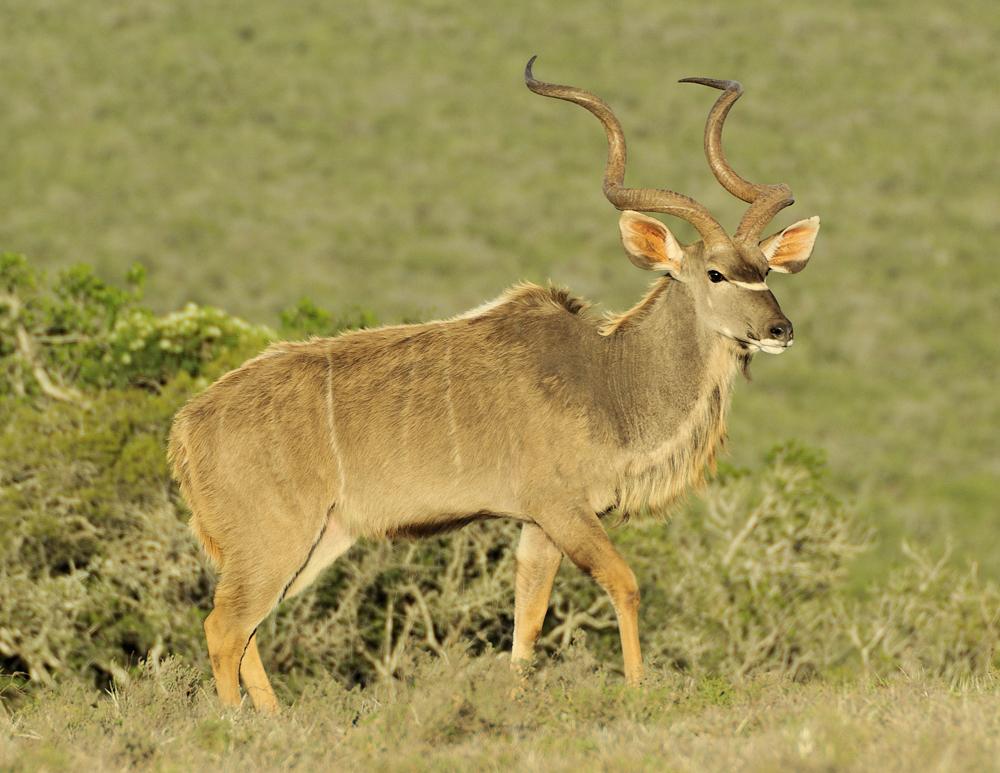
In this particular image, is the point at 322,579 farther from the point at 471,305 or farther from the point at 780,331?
the point at 471,305

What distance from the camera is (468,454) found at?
784cm

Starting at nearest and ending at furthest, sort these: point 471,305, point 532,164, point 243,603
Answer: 1. point 243,603
2. point 471,305
3. point 532,164

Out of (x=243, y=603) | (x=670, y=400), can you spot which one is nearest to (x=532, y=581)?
(x=670, y=400)

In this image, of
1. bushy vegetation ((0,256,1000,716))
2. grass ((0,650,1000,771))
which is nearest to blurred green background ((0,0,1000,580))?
bushy vegetation ((0,256,1000,716))

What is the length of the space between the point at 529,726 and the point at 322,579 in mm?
5812

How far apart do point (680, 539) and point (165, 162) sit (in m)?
21.3

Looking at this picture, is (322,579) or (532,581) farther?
(322,579)

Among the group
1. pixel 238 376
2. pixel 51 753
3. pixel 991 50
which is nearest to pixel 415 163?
pixel 991 50

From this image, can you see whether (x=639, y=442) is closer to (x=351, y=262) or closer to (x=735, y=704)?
(x=735, y=704)

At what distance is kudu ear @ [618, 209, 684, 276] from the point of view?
806cm

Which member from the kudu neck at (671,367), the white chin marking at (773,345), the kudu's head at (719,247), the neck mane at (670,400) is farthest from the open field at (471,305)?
the kudu's head at (719,247)

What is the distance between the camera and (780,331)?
7586mm

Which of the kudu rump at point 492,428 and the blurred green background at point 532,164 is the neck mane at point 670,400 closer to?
the kudu rump at point 492,428

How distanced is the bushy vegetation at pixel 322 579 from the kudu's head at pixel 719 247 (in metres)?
3.52
